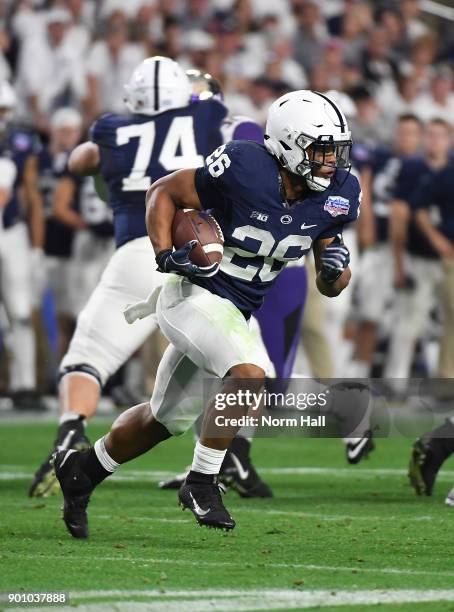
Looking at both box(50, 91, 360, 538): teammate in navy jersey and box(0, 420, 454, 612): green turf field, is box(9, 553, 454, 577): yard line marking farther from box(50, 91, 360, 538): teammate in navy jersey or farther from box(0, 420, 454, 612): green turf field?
box(50, 91, 360, 538): teammate in navy jersey

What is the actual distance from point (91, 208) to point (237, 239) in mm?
6022

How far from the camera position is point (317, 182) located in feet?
16.9

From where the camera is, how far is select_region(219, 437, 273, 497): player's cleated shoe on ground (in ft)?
21.7

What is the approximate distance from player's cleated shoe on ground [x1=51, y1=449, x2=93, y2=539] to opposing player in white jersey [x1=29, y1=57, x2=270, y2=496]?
4.00 ft

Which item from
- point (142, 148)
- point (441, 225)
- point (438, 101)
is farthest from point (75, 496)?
point (438, 101)

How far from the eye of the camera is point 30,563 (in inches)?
181

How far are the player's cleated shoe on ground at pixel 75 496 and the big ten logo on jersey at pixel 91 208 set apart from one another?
5855mm

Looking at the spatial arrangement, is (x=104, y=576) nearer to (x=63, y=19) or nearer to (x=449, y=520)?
(x=449, y=520)

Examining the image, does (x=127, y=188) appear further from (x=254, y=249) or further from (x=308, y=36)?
(x=308, y=36)

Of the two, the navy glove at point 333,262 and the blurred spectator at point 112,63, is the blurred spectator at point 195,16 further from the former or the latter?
the navy glove at point 333,262

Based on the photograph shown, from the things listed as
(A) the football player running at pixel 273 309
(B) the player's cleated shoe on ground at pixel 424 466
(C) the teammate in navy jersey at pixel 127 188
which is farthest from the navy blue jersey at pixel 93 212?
(B) the player's cleated shoe on ground at pixel 424 466

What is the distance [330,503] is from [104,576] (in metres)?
2.22

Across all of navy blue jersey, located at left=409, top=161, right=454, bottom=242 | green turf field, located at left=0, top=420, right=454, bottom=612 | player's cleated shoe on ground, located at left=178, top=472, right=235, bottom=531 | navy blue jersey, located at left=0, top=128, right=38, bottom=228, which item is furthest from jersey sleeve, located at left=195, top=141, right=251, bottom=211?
navy blue jersey, located at left=409, top=161, right=454, bottom=242

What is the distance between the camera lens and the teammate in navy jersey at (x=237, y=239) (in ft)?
16.6
